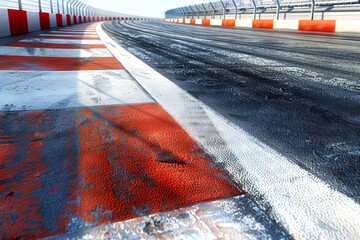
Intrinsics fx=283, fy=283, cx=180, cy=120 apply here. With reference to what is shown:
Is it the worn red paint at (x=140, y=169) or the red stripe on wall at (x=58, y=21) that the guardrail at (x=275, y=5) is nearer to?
the red stripe on wall at (x=58, y=21)

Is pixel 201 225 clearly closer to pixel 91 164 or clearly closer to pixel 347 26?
pixel 91 164

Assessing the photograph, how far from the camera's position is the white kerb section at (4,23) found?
318 inches

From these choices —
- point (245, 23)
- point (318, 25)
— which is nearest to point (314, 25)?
point (318, 25)

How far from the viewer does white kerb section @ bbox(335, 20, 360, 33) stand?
11425mm

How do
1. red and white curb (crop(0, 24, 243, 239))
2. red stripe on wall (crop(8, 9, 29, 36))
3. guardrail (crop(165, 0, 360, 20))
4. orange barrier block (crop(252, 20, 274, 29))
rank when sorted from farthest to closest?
orange barrier block (crop(252, 20, 274, 29))
guardrail (crop(165, 0, 360, 20))
red stripe on wall (crop(8, 9, 29, 36))
red and white curb (crop(0, 24, 243, 239))

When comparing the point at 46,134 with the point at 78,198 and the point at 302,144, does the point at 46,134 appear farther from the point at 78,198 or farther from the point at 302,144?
the point at 302,144

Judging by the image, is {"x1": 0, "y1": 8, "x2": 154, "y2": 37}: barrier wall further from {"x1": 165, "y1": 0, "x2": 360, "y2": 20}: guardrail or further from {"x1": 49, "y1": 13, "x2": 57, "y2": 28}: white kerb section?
{"x1": 165, "y1": 0, "x2": 360, "y2": 20}: guardrail

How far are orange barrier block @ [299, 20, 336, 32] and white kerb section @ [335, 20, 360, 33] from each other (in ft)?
0.68

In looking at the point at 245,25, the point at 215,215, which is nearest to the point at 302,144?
the point at 215,215

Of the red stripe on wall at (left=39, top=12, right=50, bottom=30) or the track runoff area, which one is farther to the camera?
the red stripe on wall at (left=39, top=12, right=50, bottom=30)

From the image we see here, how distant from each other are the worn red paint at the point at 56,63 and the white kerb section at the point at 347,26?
11117mm

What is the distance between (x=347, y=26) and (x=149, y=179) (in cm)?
1351

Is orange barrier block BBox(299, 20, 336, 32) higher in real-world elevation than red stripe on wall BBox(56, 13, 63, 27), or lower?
lower

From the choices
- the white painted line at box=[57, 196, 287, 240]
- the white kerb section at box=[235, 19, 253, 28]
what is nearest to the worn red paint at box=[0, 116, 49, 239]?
the white painted line at box=[57, 196, 287, 240]
